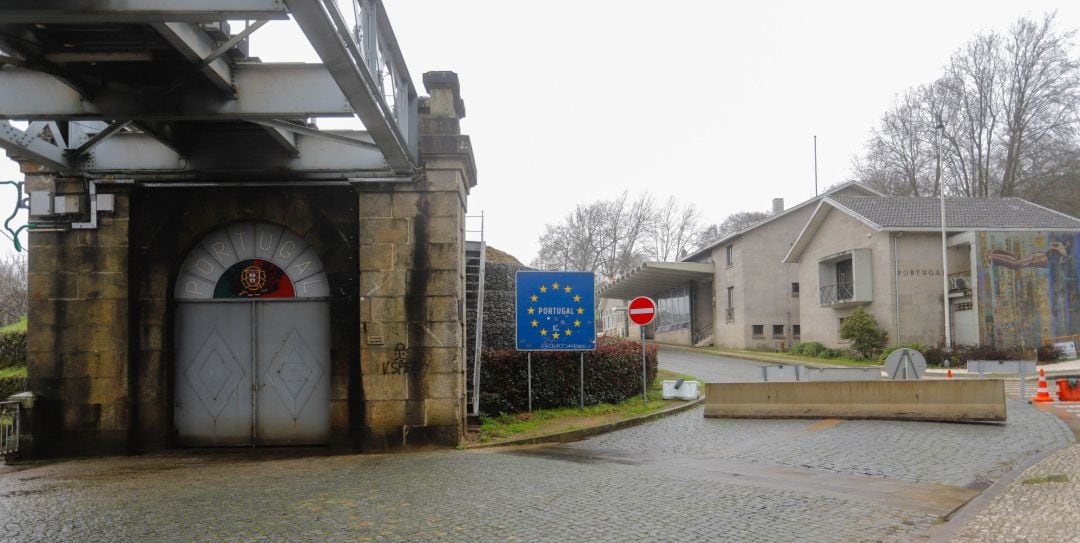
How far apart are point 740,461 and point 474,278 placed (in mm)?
8655

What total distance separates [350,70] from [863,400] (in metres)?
11.7

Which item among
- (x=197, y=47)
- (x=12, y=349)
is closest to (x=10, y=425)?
(x=12, y=349)

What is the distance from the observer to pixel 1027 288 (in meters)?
32.9

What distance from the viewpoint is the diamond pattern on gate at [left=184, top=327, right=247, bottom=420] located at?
12688 millimetres

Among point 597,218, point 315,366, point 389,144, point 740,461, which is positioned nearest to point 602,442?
point 740,461

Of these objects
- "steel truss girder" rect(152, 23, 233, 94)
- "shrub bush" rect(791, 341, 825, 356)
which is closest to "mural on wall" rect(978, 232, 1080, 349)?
"shrub bush" rect(791, 341, 825, 356)

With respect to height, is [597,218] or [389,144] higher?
[597,218]

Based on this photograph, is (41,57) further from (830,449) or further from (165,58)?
(830,449)

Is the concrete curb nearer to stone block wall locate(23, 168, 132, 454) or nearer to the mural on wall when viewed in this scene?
stone block wall locate(23, 168, 132, 454)

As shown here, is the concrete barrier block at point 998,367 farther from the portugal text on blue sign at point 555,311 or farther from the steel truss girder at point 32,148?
the steel truss girder at point 32,148

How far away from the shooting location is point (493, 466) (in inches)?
404

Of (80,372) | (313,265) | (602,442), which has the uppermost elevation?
(313,265)

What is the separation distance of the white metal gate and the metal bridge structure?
1268 millimetres

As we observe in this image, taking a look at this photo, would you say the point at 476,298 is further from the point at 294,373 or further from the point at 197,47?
the point at 197,47
